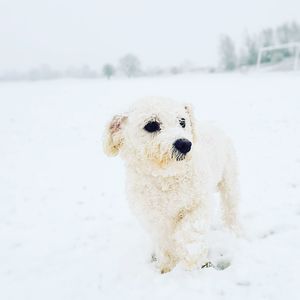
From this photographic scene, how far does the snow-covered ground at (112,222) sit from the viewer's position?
4.06m

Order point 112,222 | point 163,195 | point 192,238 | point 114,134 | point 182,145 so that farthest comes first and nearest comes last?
point 112,222 → point 114,134 → point 163,195 → point 192,238 → point 182,145

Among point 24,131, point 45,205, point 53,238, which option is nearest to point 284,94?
point 24,131

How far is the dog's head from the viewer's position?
3.86 m

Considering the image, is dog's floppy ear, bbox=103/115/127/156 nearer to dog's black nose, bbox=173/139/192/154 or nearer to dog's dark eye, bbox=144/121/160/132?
dog's dark eye, bbox=144/121/160/132

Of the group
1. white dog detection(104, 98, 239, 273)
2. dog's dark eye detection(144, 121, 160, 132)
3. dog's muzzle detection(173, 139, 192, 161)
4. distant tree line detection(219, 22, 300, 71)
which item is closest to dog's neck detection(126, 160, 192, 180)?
white dog detection(104, 98, 239, 273)

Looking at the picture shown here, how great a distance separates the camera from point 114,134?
4.42 meters

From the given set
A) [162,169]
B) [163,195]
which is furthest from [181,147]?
[163,195]

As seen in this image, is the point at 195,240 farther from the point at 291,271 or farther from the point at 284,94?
the point at 284,94

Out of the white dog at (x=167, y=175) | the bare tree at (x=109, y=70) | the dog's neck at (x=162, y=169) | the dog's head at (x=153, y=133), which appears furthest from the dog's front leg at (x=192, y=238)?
the bare tree at (x=109, y=70)

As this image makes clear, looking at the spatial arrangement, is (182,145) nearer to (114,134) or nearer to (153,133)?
(153,133)

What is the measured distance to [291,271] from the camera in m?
3.89

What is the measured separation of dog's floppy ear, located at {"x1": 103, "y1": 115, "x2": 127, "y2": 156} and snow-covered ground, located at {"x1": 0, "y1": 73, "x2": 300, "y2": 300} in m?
0.20

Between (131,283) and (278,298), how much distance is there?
56.1 inches

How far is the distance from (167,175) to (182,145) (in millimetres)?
429
